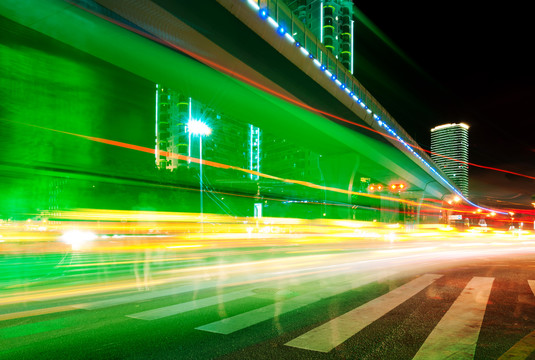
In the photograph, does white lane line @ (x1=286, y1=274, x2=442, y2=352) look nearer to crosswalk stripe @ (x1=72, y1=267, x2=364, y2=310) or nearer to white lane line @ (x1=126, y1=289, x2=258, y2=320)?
white lane line @ (x1=126, y1=289, x2=258, y2=320)

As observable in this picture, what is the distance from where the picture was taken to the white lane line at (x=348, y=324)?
4.43 metres

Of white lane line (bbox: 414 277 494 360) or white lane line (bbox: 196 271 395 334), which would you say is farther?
white lane line (bbox: 196 271 395 334)


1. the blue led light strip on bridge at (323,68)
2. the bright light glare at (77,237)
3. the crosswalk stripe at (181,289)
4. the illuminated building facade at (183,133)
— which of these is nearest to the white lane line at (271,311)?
the crosswalk stripe at (181,289)

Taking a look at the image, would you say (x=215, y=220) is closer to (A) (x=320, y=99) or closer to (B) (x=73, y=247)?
(B) (x=73, y=247)

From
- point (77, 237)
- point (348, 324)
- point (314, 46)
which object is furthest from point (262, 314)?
point (314, 46)

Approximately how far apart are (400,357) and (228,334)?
2083 mm

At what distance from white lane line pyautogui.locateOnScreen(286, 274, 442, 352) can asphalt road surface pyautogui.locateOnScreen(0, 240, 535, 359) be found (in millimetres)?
20

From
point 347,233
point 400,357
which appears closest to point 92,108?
point 400,357

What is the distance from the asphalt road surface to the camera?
4258 mm

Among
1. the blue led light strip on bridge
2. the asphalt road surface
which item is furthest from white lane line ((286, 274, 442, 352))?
the blue led light strip on bridge

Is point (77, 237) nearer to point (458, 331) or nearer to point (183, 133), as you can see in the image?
point (458, 331)

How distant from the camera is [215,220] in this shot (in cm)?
2084

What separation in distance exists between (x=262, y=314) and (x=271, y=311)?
26 cm

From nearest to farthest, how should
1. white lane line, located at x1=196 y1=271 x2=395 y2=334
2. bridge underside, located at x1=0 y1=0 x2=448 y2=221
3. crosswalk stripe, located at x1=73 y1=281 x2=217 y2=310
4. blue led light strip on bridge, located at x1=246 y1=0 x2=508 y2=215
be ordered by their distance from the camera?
white lane line, located at x1=196 y1=271 x2=395 y2=334 < crosswalk stripe, located at x1=73 y1=281 x2=217 y2=310 < bridge underside, located at x1=0 y1=0 x2=448 y2=221 < blue led light strip on bridge, located at x1=246 y1=0 x2=508 y2=215
